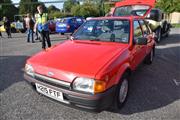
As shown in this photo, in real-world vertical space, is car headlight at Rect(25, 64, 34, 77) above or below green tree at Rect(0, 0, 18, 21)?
below

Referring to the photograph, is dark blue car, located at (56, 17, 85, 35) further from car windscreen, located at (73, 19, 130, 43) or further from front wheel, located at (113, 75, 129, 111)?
front wheel, located at (113, 75, 129, 111)

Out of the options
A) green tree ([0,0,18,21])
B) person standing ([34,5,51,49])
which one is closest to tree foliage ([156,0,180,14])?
person standing ([34,5,51,49])

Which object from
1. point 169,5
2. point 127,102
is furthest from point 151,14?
point 169,5

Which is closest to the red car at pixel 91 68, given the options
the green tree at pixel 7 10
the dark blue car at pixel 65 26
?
the dark blue car at pixel 65 26

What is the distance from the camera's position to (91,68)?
305cm

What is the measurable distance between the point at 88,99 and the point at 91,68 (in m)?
0.45

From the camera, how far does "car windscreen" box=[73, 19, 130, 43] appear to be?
4246 mm

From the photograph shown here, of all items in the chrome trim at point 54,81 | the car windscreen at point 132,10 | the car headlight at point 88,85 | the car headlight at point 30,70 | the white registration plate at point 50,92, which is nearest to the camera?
the car headlight at point 88,85

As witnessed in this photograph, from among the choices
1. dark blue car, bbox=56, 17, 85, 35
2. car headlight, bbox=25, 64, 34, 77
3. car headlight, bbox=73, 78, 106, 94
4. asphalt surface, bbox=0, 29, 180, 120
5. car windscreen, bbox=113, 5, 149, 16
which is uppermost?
car windscreen, bbox=113, 5, 149, 16

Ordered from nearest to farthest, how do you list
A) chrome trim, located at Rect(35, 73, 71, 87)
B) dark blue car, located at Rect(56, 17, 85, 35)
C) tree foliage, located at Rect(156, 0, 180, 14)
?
1. chrome trim, located at Rect(35, 73, 71, 87)
2. dark blue car, located at Rect(56, 17, 85, 35)
3. tree foliage, located at Rect(156, 0, 180, 14)

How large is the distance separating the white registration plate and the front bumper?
0.07 m

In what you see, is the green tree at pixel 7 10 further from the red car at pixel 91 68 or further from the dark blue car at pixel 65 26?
the red car at pixel 91 68

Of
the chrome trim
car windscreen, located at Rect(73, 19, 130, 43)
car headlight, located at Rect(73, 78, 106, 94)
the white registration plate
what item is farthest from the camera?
car windscreen, located at Rect(73, 19, 130, 43)

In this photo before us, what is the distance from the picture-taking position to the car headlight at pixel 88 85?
2891 millimetres
